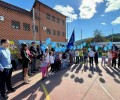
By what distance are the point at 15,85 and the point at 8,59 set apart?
2.07 metres

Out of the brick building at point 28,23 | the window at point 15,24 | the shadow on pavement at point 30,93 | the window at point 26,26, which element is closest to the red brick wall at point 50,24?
the brick building at point 28,23

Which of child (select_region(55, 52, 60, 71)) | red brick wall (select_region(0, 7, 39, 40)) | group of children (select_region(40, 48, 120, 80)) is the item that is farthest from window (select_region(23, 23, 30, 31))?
child (select_region(55, 52, 60, 71))

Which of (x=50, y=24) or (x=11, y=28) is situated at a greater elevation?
(x=50, y=24)

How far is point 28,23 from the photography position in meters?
Answer: 23.0

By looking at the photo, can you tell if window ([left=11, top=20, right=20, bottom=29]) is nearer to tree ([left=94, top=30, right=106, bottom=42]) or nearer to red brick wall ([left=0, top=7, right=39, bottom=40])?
red brick wall ([left=0, top=7, right=39, bottom=40])

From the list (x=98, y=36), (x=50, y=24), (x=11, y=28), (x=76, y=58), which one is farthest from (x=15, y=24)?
(x=98, y=36)

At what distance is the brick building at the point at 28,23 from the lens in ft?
60.6

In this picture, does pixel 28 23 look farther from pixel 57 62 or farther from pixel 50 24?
pixel 57 62

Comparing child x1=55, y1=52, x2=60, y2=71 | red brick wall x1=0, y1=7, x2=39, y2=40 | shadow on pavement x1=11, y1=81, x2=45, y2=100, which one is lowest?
shadow on pavement x1=11, y1=81, x2=45, y2=100

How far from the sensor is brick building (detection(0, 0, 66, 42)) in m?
18.5

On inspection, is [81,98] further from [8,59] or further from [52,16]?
[52,16]

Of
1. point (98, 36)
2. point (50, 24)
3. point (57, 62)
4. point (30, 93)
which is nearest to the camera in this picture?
point (30, 93)

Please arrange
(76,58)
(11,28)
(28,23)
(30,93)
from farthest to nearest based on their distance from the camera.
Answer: (28,23) → (11,28) → (76,58) → (30,93)

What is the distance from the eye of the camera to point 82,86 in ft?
25.4
